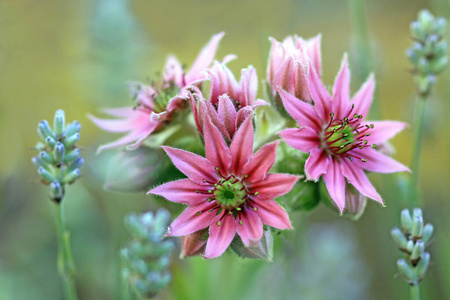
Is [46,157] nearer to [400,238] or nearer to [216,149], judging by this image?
[216,149]


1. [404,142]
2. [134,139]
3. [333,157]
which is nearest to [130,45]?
[134,139]

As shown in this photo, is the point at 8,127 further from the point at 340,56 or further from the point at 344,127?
the point at 340,56

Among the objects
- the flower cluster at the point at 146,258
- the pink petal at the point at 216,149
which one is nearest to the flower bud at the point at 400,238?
the pink petal at the point at 216,149

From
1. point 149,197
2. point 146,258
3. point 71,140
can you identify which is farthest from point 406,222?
point 149,197

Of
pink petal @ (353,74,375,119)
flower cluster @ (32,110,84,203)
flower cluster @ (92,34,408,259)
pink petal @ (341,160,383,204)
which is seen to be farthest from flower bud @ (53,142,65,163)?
pink petal @ (353,74,375,119)

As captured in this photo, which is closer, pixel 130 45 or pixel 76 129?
pixel 76 129

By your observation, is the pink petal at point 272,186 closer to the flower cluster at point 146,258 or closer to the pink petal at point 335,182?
the pink petal at point 335,182

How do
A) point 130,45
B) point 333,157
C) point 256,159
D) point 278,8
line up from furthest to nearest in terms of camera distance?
point 278,8 < point 130,45 < point 333,157 < point 256,159
